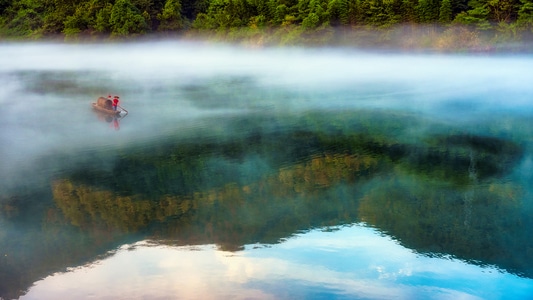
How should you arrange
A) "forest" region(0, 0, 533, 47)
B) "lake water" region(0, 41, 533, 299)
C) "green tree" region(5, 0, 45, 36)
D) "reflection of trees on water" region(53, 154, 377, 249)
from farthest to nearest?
"green tree" region(5, 0, 45, 36), "forest" region(0, 0, 533, 47), "reflection of trees on water" region(53, 154, 377, 249), "lake water" region(0, 41, 533, 299)

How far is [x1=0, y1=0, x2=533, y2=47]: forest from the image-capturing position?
33344mm

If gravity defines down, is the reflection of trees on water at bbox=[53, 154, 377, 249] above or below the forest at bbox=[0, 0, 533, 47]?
below

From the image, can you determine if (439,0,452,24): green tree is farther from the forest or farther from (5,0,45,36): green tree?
(5,0,45,36): green tree

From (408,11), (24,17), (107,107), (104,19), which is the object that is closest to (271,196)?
(107,107)

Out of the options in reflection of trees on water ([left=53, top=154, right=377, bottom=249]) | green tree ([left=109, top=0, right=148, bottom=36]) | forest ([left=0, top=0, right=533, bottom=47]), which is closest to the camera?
reflection of trees on water ([left=53, top=154, right=377, bottom=249])

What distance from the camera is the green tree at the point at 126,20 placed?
49.2m

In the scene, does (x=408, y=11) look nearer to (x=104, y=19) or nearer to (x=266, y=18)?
(x=266, y=18)

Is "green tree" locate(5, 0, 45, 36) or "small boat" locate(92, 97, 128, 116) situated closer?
"small boat" locate(92, 97, 128, 116)

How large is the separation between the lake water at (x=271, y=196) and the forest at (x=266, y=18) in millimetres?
12758

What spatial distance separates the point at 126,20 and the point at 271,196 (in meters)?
42.6

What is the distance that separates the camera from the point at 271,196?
10.3m

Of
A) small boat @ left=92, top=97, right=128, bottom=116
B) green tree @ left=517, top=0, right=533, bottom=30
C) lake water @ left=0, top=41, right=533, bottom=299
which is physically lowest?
lake water @ left=0, top=41, right=533, bottom=299

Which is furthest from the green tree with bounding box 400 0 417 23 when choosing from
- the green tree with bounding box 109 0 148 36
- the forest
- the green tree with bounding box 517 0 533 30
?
the green tree with bounding box 109 0 148 36

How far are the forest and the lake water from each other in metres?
12.8
